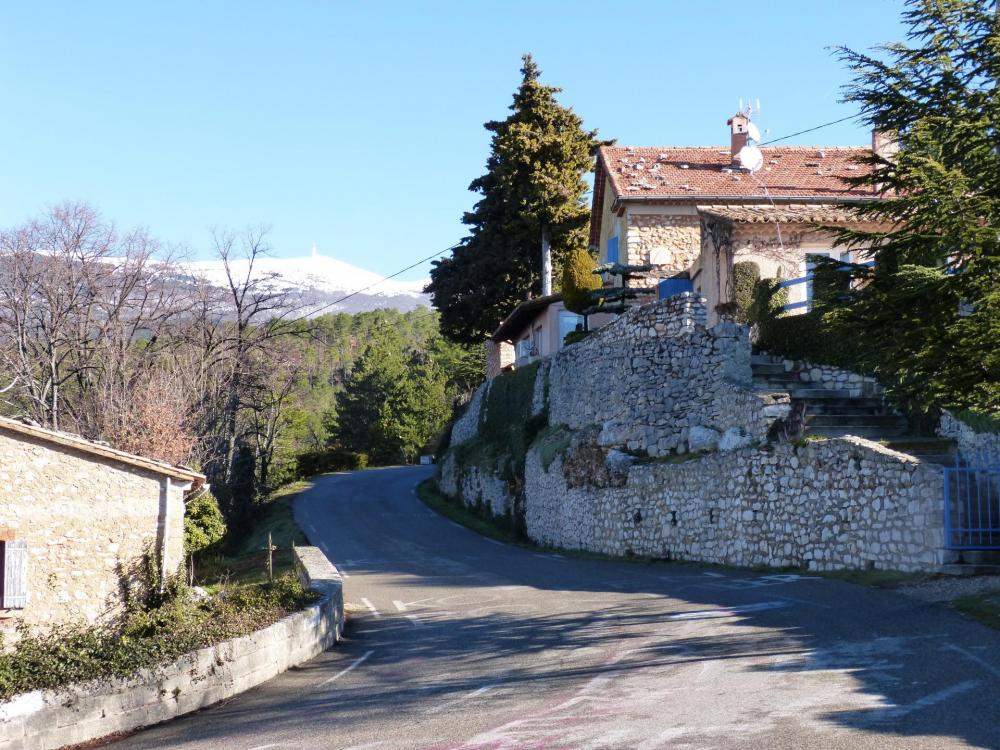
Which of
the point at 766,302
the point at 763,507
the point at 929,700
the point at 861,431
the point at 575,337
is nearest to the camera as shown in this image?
the point at 929,700

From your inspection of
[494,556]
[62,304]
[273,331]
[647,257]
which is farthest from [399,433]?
[494,556]

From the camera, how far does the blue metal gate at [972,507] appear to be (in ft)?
46.8

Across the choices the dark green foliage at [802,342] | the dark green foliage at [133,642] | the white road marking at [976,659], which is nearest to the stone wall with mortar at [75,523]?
the dark green foliage at [133,642]

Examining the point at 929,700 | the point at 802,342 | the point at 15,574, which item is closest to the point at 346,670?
the point at 929,700

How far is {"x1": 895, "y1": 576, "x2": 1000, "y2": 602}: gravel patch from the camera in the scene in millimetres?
12844

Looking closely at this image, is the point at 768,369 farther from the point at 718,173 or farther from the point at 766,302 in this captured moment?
the point at 718,173

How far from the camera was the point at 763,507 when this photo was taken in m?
A: 18.7

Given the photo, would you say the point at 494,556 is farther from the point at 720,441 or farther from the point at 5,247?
the point at 5,247

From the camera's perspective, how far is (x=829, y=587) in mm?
14852

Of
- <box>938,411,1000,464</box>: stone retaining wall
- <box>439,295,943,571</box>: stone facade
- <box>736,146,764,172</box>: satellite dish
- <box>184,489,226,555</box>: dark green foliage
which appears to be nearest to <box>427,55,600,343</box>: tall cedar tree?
<box>736,146,764,172</box>: satellite dish

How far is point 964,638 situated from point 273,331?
42043 millimetres

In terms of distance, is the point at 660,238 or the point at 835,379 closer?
the point at 835,379

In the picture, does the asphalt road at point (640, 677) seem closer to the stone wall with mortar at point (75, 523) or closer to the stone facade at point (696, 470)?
the stone facade at point (696, 470)

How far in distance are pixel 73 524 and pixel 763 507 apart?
11.9 m
